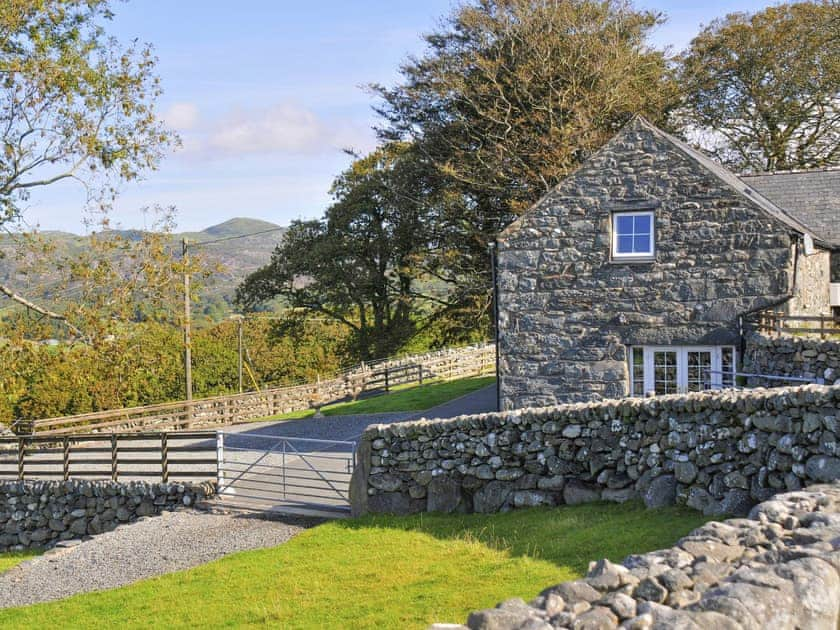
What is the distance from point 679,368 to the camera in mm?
17469

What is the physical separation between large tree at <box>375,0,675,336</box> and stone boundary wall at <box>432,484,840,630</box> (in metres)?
28.0

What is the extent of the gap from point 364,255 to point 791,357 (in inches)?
1084

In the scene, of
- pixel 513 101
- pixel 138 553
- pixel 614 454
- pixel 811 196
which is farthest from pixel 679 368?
pixel 513 101

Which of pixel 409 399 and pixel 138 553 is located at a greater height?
pixel 409 399

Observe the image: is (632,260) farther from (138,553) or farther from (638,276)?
(138,553)

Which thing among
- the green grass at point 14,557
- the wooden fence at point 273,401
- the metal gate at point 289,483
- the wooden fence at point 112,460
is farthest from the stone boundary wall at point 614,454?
the wooden fence at point 273,401

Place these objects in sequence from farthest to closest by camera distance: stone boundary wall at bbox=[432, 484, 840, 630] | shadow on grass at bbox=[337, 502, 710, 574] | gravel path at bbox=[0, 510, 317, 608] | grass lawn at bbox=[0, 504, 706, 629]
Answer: gravel path at bbox=[0, 510, 317, 608]
shadow on grass at bbox=[337, 502, 710, 574]
grass lawn at bbox=[0, 504, 706, 629]
stone boundary wall at bbox=[432, 484, 840, 630]

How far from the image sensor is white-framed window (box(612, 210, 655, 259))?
17562 mm

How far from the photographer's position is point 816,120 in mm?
38406

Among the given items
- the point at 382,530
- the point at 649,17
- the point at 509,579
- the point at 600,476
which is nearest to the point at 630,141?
the point at 600,476

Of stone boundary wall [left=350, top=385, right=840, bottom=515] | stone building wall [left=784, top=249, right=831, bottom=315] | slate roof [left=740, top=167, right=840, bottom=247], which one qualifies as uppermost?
slate roof [left=740, top=167, right=840, bottom=247]

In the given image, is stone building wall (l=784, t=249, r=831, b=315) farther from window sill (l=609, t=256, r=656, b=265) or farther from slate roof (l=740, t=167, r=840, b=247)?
window sill (l=609, t=256, r=656, b=265)

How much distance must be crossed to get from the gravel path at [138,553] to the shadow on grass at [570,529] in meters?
2.38

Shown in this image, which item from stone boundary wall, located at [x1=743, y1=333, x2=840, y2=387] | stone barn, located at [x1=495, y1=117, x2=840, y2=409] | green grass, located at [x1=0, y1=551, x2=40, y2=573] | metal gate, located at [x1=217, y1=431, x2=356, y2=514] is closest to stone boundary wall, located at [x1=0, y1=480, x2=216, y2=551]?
green grass, located at [x1=0, y1=551, x2=40, y2=573]
